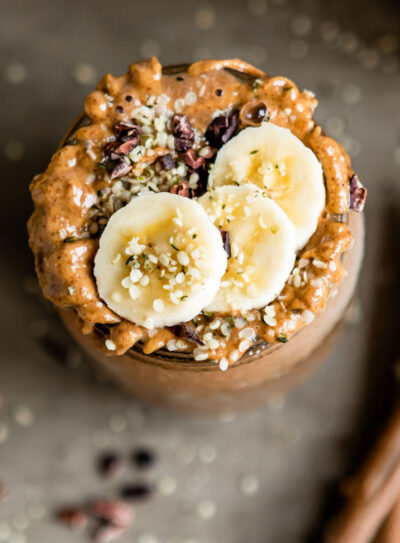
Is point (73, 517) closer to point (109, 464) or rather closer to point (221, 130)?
point (109, 464)

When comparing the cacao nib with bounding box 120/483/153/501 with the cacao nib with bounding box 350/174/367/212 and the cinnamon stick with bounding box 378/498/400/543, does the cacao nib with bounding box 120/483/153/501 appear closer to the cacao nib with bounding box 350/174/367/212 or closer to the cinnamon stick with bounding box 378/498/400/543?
the cinnamon stick with bounding box 378/498/400/543

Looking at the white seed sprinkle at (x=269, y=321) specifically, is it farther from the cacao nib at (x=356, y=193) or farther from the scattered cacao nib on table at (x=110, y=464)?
the scattered cacao nib on table at (x=110, y=464)

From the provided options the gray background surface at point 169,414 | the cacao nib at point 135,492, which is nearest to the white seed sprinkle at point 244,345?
the gray background surface at point 169,414

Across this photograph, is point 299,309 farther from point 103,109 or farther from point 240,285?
point 103,109

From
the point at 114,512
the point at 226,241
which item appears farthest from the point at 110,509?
the point at 226,241

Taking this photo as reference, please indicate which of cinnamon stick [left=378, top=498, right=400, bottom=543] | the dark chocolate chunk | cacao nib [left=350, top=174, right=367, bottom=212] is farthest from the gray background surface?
cacao nib [left=350, top=174, right=367, bottom=212]

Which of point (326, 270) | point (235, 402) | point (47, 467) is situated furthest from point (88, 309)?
point (47, 467)

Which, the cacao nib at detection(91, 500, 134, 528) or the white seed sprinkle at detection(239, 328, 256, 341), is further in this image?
the cacao nib at detection(91, 500, 134, 528)
